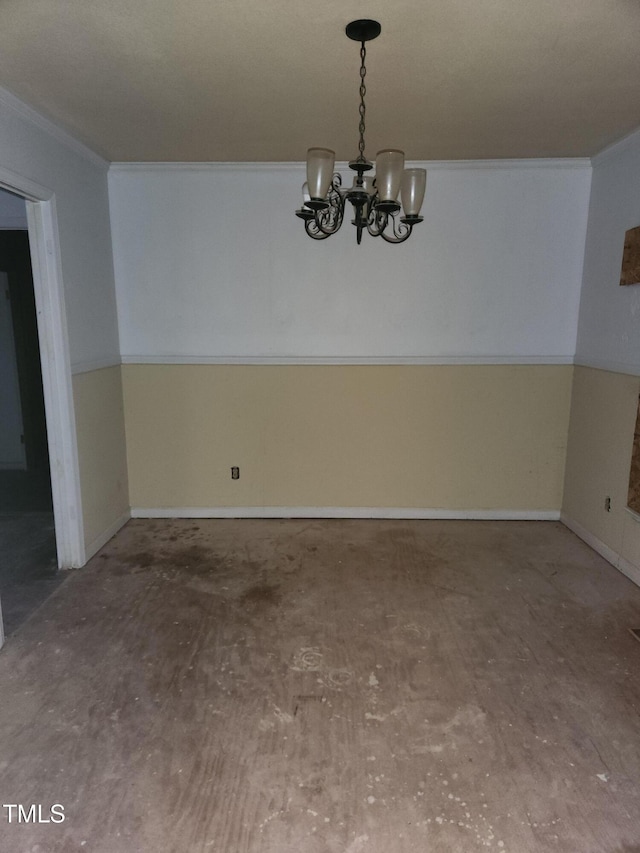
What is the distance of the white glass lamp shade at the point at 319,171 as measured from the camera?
183 centimetres

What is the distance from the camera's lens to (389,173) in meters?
1.88

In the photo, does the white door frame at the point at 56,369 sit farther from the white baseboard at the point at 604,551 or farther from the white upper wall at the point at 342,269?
the white baseboard at the point at 604,551

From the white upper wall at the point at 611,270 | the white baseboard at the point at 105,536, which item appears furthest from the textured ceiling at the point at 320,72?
the white baseboard at the point at 105,536

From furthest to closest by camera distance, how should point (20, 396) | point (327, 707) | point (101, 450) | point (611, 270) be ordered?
point (20, 396), point (101, 450), point (611, 270), point (327, 707)

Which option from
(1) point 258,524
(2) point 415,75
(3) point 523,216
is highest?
(2) point 415,75

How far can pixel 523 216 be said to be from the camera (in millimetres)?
3732

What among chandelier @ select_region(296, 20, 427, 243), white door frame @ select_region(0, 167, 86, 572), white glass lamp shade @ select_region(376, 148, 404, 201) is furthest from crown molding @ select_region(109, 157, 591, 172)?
white glass lamp shade @ select_region(376, 148, 404, 201)

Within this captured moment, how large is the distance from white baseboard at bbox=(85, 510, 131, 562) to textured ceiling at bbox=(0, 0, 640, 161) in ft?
7.95

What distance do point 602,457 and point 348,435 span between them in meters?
1.68

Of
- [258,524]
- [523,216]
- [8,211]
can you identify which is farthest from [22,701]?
[523,216]

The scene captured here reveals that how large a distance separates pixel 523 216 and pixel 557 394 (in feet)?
4.14

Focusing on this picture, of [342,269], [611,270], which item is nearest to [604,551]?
[611,270]

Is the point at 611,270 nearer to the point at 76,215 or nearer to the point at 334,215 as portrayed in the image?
the point at 334,215

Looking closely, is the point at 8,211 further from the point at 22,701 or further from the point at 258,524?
the point at 22,701
